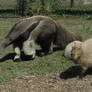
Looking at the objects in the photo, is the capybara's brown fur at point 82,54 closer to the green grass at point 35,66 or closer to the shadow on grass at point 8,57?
the green grass at point 35,66

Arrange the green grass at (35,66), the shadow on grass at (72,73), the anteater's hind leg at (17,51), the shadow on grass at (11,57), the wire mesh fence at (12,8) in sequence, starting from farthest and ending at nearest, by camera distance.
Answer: the wire mesh fence at (12,8)
the shadow on grass at (11,57)
the anteater's hind leg at (17,51)
the green grass at (35,66)
the shadow on grass at (72,73)

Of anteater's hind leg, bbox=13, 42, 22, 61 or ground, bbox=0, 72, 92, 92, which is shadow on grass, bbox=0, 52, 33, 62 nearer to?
anteater's hind leg, bbox=13, 42, 22, 61

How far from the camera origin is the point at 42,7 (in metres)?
15.9

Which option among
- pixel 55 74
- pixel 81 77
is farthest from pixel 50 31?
pixel 81 77

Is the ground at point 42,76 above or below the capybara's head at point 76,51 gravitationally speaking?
below

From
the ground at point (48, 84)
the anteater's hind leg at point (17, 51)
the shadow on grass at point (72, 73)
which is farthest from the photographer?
the anteater's hind leg at point (17, 51)

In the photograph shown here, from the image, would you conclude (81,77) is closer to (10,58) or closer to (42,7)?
(10,58)

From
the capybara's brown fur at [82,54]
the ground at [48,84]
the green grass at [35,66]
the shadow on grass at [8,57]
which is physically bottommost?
the shadow on grass at [8,57]

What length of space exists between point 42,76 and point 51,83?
480 millimetres

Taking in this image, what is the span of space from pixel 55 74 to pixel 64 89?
0.87m

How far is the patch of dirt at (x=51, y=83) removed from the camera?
17.5 ft

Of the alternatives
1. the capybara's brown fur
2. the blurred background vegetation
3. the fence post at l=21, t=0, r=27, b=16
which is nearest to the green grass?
the capybara's brown fur

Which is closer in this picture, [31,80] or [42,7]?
[31,80]

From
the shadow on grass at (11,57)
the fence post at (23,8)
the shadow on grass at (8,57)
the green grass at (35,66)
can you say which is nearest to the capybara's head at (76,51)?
the green grass at (35,66)
